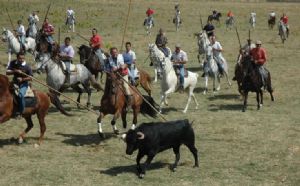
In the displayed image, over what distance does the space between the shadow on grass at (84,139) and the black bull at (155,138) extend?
10.00ft

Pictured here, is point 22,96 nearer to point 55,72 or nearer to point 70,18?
point 55,72

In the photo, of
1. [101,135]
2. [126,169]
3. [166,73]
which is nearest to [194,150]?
[126,169]

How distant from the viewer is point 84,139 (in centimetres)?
1630

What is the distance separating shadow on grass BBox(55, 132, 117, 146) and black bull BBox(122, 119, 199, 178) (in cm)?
305

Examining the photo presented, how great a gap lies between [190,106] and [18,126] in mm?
7001

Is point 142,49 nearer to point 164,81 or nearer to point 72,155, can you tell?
point 164,81

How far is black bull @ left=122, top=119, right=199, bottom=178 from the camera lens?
12.4 meters

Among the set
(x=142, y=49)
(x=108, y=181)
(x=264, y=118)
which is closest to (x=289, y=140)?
(x=264, y=118)

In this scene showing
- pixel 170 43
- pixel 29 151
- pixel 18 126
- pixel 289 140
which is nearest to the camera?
pixel 29 151

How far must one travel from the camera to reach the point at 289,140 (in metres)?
16.3

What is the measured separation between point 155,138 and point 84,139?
427 cm

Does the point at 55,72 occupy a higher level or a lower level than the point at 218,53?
lower

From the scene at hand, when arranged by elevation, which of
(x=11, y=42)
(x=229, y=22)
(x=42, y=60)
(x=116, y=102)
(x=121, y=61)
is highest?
(x=121, y=61)

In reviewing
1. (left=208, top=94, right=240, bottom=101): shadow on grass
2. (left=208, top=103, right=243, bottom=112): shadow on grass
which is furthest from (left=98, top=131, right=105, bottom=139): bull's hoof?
(left=208, top=94, right=240, bottom=101): shadow on grass
